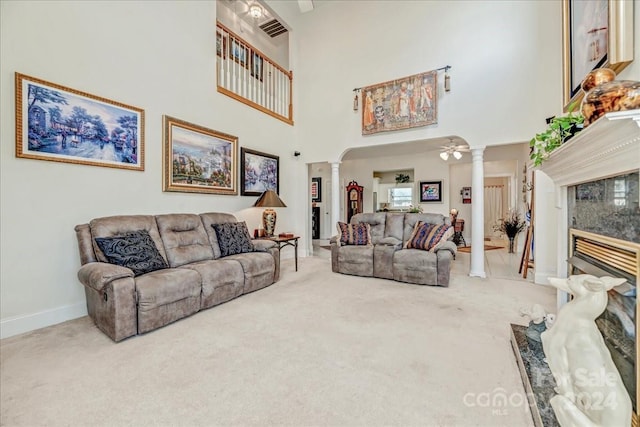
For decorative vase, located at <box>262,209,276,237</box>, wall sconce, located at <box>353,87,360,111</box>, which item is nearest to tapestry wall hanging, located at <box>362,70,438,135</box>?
wall sconce, located at <box>353,87,360,111</box>

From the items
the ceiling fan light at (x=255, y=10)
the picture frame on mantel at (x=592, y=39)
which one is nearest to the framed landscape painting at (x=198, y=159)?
the ceiling fan light at (x=255, y=10)

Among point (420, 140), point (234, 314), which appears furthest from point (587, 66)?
point (234, 314)

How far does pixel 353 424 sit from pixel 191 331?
63.1 inches

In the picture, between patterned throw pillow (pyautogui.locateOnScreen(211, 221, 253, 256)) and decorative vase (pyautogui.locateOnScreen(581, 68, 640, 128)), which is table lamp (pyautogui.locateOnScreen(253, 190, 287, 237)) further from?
decorative vase (pyautogui.locateOnScreen(581, 68, 640, 128))

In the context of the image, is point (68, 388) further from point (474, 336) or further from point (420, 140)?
point (420, 140)

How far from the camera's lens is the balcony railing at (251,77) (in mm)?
4547

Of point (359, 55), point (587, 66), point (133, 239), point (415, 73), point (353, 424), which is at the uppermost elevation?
point (359, 55)

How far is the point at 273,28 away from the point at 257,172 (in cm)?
386

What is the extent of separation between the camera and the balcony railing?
455cm

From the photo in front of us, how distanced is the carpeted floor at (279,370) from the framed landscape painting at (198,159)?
1.83m

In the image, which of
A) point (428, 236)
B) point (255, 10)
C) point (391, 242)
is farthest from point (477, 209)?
point (255, 10)

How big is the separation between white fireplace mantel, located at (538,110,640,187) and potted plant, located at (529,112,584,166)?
0.35ft

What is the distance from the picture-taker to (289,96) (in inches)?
237

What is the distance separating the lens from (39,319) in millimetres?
2508
